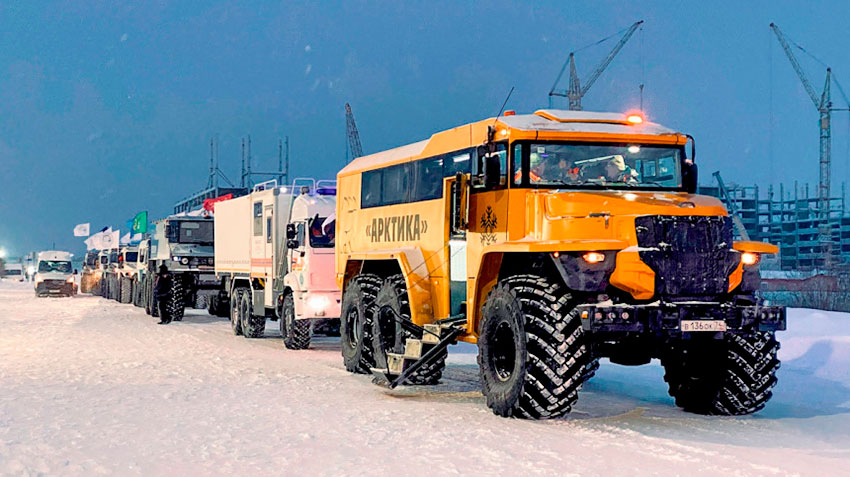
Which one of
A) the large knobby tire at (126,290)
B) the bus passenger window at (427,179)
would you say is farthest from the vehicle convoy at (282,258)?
the large knobby tire at (126,290)

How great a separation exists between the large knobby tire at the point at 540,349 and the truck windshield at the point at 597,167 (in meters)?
1.39

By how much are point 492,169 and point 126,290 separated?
34.9 meters

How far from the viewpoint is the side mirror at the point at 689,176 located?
1255cm

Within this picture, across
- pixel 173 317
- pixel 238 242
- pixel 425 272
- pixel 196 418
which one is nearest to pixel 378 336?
pixel 425 272

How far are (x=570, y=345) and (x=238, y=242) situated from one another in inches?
622

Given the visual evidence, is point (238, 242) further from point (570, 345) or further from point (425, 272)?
point (570, 345)

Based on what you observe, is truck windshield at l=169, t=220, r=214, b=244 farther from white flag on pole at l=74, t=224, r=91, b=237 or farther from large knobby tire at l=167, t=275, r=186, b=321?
white flag on pole at l=74, t=224, r=91, b=237

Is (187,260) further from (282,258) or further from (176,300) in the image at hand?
(282,258)

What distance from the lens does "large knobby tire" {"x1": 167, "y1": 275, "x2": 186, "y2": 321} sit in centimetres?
3003

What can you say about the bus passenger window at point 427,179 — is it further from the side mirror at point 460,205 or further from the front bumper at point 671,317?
the front bumper at point 671,317

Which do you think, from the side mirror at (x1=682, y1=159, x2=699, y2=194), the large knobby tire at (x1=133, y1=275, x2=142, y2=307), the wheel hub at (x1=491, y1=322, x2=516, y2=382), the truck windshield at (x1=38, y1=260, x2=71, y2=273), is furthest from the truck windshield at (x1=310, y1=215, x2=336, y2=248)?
the truck windshield at (x1=38, y1=260, x2=71, y2=273)

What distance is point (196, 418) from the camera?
Result: 11211mm

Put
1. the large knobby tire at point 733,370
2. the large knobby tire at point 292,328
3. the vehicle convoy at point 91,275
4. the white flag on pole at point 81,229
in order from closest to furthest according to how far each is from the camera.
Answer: the large knobby tire at point 733,370 < the large knobby tire at point 292,328 < the vehicle convoy at point 91,275 < the white flag on pole at point 81,229

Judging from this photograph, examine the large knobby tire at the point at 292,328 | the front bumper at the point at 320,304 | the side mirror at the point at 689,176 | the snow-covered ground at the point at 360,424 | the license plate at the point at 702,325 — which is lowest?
the snow-covered ground at the point at 360,424
